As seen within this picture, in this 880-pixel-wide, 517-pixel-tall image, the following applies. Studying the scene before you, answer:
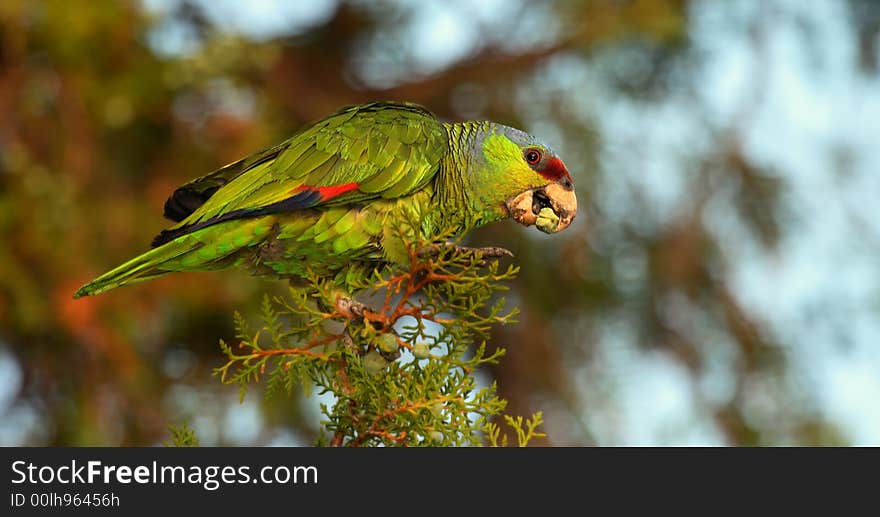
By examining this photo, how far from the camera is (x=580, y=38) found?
6359mm

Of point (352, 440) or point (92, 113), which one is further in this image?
point (92, 113)

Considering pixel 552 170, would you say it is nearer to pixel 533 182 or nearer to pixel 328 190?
pixel 533 182

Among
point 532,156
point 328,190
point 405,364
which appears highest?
point 532,156

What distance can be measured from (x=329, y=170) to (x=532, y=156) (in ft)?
2.19

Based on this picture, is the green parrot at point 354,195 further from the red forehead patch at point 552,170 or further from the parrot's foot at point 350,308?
the parrot's foot at point 350,308

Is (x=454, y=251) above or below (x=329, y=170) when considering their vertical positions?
below

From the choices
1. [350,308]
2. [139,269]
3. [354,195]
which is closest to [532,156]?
[354,195]

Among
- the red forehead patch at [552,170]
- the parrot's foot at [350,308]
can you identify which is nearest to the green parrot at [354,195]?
the red forehead patch at [552,170]

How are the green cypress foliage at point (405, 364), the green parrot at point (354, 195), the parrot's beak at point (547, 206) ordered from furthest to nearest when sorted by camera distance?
the parrot's beak at point (547, 206) → the green parrot at point (354, 195) → the green cypress foliage at point (405, 364)

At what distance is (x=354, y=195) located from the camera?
10.1 ft

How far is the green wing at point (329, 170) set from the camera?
9.87 feet
